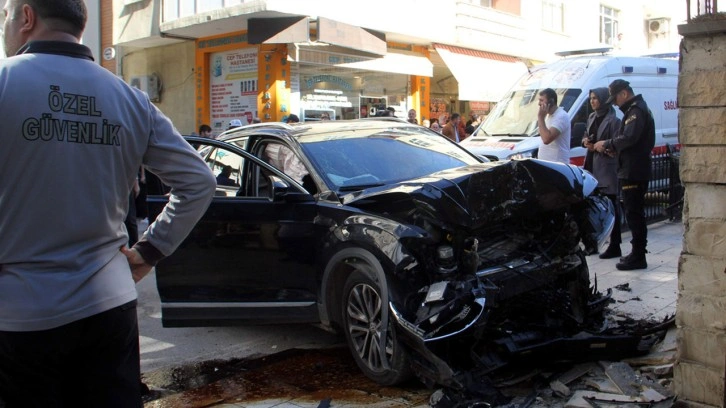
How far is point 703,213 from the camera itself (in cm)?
339

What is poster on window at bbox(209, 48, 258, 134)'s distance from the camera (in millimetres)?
16828

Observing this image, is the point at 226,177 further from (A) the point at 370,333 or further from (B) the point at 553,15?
(B) the point at 553,15

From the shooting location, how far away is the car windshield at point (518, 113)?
1062 cm

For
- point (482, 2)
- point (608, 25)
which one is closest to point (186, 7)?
point (482, 2)

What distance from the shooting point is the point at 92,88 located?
78.4 inches

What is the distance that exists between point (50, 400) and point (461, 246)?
2.71 meters

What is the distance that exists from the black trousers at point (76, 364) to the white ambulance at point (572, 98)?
8279mm

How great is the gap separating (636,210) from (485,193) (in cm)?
353

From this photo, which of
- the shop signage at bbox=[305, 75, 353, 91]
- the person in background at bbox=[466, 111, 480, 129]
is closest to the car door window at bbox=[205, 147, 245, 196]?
the shop signage at bbox=[305, 75, 353, 91]

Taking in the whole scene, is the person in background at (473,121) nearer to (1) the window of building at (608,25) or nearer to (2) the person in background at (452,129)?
(2) the person in background at (452,129)

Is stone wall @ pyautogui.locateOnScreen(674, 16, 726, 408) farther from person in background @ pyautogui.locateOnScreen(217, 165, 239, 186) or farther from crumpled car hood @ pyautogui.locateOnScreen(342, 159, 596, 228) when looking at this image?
person in background @ pyautogui.locateOnScreen(217, 165, 239, 186)

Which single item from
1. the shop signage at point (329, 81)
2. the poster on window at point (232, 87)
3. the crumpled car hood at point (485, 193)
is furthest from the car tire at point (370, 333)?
the shop signage at point (329, 81)

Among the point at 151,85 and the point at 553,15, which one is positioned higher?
the point at 553,15

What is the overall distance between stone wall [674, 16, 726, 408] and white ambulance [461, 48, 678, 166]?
613 cm
